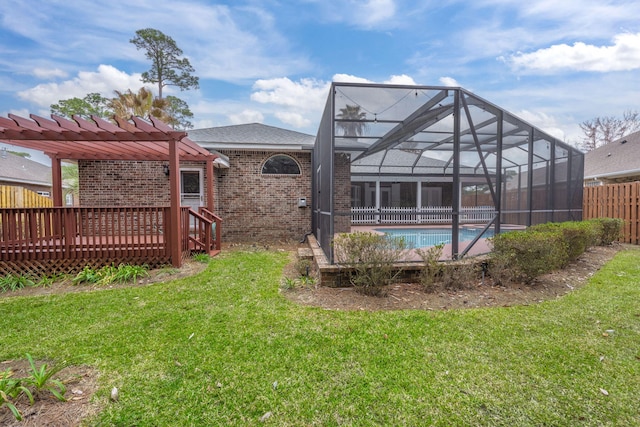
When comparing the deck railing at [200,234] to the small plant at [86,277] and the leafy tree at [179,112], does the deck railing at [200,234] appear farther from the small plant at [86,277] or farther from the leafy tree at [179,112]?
the leafy tree at [179,112]

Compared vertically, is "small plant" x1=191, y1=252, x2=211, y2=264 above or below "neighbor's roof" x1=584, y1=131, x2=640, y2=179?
below

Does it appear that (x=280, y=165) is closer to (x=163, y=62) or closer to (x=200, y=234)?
(x=200, y=234)

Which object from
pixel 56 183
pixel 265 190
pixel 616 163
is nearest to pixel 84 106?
pixel 56 183

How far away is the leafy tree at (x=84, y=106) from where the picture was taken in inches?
858

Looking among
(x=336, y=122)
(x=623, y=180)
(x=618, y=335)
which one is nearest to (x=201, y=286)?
(x=336, y=122)

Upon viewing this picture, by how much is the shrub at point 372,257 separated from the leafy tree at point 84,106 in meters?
24.0

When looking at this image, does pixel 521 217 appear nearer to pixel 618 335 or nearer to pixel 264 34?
pixel 618 335

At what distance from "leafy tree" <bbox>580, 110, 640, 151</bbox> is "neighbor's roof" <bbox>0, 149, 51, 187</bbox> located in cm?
4055

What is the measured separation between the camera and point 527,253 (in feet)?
15.9

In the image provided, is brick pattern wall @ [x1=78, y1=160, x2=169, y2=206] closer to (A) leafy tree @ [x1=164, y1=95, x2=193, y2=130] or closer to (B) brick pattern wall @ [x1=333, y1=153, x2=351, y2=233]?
(B) brick pattern wall @ [x1=333, y1=153, x2=351, y2=233]

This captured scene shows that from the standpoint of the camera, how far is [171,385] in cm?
250

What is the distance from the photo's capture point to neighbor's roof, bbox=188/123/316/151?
9.93m

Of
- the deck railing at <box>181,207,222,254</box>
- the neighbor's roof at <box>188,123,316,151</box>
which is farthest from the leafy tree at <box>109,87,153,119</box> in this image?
the deck railing at <box>181,207,222,254</box>

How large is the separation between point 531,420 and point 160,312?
4.20 m
